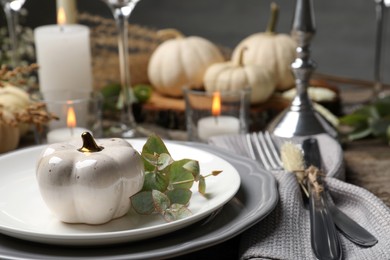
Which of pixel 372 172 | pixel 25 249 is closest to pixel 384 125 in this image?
pixel 372 172

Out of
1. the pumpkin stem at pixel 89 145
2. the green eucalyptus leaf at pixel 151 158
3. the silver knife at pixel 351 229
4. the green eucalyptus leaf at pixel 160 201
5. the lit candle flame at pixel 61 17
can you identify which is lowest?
the silver knife at pixel 351 229

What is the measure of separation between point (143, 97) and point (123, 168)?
0.89m

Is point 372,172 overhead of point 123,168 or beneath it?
beneath

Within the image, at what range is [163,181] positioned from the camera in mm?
876

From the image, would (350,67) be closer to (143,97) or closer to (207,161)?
(143,97)

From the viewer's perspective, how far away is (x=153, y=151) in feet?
2.93

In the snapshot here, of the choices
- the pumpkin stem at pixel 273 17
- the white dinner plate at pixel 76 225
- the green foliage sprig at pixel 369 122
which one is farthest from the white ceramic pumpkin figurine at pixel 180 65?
the white dinner plate at pixel 76 225

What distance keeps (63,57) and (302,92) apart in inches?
22.7

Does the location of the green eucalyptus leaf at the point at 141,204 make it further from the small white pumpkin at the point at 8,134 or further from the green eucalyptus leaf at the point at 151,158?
the small white pumpkin at the point at 8,134

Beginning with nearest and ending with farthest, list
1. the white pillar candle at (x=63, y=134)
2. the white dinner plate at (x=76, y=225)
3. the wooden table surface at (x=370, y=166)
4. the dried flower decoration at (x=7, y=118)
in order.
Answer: the white dinner plate at (x=76, y=225) < the wooden table surface at (x=370, y=166) < the dried flower decoration at (x=7, y=118) < the white pillar candle at (x=63, y=134)

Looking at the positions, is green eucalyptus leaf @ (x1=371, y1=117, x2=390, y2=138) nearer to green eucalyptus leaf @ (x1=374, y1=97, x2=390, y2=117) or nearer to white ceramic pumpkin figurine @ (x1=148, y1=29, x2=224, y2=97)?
green eucalyptus leaf @ (x1=374, y1=97, x2=390, y2=117)

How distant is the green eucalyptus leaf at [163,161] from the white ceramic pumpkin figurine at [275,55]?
96 centimetres

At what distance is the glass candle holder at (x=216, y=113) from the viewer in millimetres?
1430

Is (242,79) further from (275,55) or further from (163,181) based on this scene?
(163,181)
